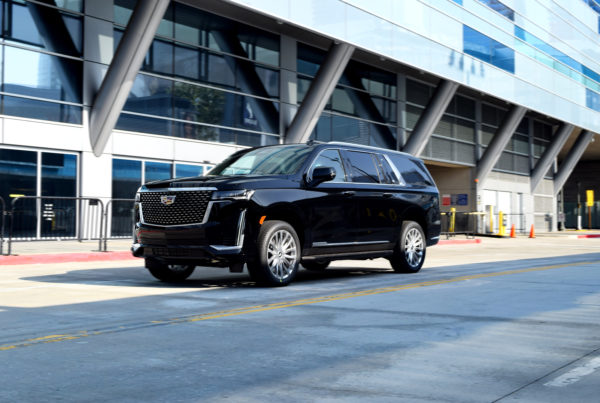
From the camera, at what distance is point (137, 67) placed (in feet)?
67.2

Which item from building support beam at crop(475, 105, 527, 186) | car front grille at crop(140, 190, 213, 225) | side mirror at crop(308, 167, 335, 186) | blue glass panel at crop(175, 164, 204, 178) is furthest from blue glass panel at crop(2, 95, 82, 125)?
building support beam at crop(475, 105, 527, 186)

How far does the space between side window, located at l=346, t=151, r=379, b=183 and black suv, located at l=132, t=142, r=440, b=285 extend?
0.06ft

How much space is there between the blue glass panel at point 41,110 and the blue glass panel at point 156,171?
278 centimetres

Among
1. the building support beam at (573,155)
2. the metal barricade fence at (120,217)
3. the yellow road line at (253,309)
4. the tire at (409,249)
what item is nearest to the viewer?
the yellow road line at (253,309)

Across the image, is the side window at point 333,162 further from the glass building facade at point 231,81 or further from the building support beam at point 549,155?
the building support beam at point 549,155

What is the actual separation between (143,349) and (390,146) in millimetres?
29245

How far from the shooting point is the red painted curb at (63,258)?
535 inches

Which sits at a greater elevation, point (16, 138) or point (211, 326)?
point (16, 138)

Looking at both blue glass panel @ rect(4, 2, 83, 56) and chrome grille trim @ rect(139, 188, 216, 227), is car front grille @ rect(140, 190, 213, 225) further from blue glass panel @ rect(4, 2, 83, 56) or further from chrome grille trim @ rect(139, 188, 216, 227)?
blue glass panel @ rect(4, 2, 83, 56)

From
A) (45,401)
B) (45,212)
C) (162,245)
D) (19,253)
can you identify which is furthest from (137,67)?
(45,401)

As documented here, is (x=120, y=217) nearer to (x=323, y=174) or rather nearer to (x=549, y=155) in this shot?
(x=323, y=174)

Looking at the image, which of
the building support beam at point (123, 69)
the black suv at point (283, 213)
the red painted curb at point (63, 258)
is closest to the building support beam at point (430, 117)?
the building support beam at point (123, 69)

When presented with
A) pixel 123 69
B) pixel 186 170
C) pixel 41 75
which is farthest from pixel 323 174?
pixel 186 170

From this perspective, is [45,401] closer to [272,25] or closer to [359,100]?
[272,25]
